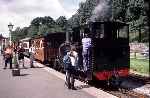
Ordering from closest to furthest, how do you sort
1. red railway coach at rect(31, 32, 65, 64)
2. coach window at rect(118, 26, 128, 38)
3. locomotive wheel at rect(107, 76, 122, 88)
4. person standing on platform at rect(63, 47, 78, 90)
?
person standing on platform at rect(63, 47, 78, 90)
locomotive wheel at rect(107, 76, 122, 88)
coach window at rect(118, 26, 128, 38)
red railway coach at rect(31, 32, 65, 64)

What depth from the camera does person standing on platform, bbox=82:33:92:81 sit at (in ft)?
45.3

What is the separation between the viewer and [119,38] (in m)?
15.0

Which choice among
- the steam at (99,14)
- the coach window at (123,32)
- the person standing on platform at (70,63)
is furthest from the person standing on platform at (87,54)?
the steam at (99,14)

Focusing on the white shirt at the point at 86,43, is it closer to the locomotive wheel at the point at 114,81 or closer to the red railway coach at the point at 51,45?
the locomotive wheel at the point at 114,81

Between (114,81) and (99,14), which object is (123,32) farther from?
(99,14)

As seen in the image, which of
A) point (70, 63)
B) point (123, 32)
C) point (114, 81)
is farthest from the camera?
point (123, 32)

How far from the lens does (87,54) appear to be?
13.9 metres

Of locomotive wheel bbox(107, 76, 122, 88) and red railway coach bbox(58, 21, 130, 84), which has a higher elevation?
red railway coach bbox(58, 21, 130, 84)

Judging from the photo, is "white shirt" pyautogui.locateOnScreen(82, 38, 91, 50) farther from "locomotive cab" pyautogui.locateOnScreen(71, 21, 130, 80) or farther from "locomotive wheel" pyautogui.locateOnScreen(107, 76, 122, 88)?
"locomotive wheel" pyautogui.locateOnScreen(107, 76, 122, 88)

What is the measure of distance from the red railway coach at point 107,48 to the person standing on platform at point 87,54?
0.44 feet

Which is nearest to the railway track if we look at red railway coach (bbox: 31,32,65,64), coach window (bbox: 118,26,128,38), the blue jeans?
the blue jeans

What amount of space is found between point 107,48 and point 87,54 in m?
1.04

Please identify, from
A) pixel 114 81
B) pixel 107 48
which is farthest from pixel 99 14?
pixel 107 48

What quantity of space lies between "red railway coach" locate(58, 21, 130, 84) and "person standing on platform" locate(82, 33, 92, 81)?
0.44ft
